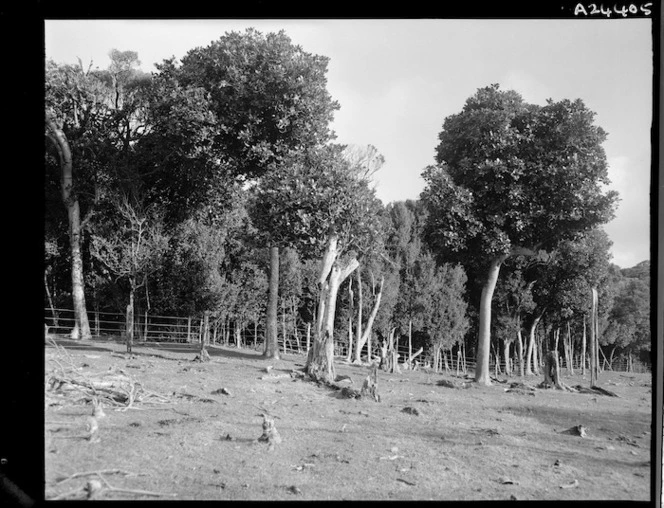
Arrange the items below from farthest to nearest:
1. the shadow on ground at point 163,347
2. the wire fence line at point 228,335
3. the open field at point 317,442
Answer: the wire fence line at point 228,335, the shadow on ground at point 163,347, the open field at point 317,442

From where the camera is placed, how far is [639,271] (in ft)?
17.3

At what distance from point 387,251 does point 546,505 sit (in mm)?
3527

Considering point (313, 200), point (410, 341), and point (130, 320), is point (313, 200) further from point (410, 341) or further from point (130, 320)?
point (130, 320)

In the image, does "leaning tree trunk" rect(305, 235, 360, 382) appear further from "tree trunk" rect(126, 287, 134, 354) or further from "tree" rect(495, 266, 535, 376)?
"tree trunk" rect(126, 287, 134, 354)

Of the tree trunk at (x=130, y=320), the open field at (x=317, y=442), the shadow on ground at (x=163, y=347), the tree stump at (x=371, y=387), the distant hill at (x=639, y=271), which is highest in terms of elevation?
the distant hill at (x=639, y=271)

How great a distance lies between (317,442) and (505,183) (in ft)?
12.8

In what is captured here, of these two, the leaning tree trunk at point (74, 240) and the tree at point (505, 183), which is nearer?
the leaning tree trunk at point (74, 240)

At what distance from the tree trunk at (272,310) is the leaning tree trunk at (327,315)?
53 centimetres

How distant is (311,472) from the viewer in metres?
4.41

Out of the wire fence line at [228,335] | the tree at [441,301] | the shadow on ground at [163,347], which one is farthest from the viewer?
the tree at [441,301]

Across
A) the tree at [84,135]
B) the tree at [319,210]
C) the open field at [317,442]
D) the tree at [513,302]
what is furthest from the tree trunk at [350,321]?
the tree at [84,135]

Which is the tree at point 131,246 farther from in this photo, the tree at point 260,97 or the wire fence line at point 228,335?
the tree at point 260,97

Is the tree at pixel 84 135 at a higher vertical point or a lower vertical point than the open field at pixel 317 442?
higher

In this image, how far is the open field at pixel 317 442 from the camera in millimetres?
4289
